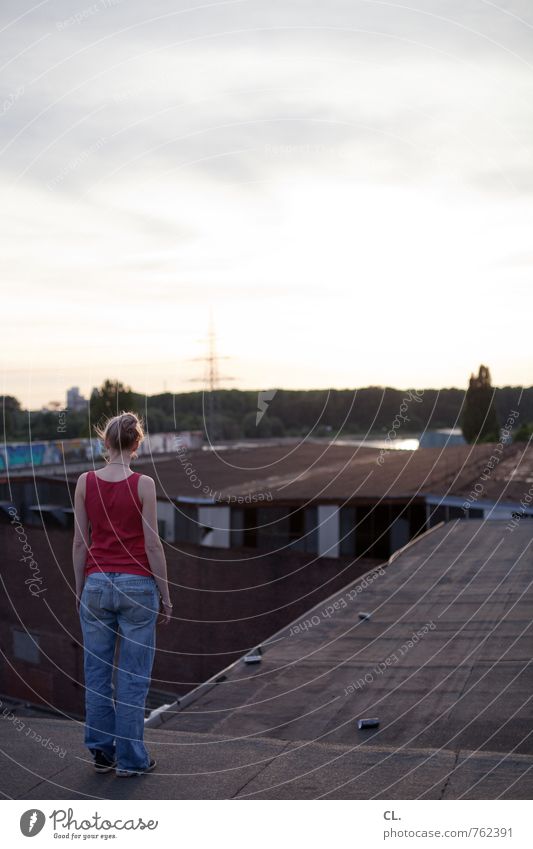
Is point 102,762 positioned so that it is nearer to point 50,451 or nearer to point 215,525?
point 215,525

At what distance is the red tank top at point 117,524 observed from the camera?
4.77 meters

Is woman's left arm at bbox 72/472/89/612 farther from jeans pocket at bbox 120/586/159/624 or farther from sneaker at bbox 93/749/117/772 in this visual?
sneaker at bbox 93/749/117/772

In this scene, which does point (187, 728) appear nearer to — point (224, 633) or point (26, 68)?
point (26, 68)

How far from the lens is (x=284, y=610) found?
76.5ft

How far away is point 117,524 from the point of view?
15.8 ft

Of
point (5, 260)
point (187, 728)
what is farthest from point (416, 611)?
point (5, 260)

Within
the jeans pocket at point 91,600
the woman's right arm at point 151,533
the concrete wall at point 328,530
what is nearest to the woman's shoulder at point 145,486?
the woman's right arm at point 151,533

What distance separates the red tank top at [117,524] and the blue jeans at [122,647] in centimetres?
6

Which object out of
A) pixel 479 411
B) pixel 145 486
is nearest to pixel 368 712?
pixel 145 486

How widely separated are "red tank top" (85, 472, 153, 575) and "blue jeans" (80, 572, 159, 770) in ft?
0.20

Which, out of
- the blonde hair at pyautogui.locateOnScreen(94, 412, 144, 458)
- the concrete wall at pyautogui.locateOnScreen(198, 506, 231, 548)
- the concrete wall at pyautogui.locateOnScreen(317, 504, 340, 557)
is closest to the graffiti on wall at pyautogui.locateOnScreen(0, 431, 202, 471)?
the concrete wall at pyautogui.locateOnScreen(198, 506, 231, 548)

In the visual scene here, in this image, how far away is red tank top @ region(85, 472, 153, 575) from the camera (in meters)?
4.77

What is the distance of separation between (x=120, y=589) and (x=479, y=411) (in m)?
56.1

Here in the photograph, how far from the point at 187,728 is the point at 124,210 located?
4.03 m
